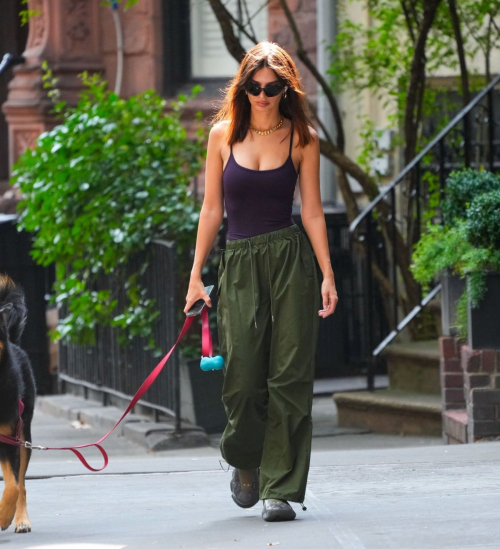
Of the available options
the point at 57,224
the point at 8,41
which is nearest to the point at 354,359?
the point at 57,224

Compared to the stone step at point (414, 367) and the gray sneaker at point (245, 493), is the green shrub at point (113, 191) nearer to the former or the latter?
the stone step at point (414, 367)

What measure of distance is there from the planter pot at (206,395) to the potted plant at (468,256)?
5.20 feet

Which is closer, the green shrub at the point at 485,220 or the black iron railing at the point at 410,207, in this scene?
the green shrub at the point at 485,220

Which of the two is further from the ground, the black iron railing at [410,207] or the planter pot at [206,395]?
the black iron railing at [410,207]

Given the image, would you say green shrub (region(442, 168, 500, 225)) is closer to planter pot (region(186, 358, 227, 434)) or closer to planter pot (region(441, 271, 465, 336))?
planter pot (region(441, 271, 465, 336))

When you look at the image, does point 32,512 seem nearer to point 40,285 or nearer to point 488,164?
point 488,164

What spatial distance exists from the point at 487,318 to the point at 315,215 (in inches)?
107

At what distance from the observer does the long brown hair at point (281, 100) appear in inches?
194

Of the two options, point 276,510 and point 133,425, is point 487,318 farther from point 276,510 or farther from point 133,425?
point 276,510

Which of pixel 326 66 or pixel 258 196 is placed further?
pixel 326 66

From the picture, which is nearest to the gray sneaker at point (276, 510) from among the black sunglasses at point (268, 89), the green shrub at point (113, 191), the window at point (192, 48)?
the black sunglasses at point (268, 89)

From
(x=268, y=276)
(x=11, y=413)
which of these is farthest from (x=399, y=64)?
(x=11, y=413)

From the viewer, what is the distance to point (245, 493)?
5109mm

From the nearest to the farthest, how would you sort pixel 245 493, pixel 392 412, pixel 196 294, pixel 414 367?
pixel 196 294 < pixel 245 493 < pixel 392 412 < pixel 414 367
